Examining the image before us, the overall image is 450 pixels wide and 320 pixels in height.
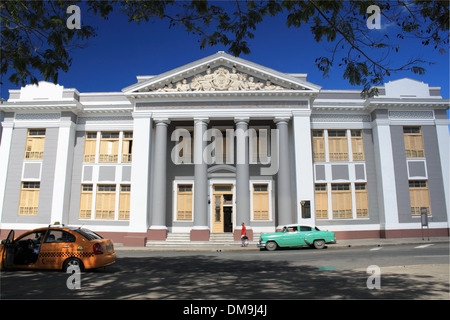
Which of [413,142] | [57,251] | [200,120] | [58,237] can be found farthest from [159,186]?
[413,142]

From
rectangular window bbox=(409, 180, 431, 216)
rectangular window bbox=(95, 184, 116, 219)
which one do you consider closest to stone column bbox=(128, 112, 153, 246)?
rectangular window bbox=(95, 184, 116, 219)

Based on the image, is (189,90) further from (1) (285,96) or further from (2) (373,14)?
(2) (373,14)

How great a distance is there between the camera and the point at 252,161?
25.6 metres

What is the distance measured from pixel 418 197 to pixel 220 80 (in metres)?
16.3

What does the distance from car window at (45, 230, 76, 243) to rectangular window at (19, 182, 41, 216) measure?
16864 millimetres

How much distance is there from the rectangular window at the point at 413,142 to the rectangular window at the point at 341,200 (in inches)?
199

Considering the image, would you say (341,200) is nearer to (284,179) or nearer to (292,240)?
(284,179)

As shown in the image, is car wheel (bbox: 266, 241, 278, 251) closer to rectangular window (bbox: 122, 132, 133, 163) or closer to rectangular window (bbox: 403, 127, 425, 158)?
rectangular window (bbox: 122, 132, 133, 163)

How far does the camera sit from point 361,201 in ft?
83.0

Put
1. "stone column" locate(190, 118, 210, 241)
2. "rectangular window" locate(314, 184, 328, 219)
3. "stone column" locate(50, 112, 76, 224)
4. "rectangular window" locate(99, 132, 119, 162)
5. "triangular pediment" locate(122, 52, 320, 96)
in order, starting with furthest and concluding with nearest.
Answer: "rectangular window" locate(99, 132, 119, 162) → "rectangular window" locate(314, 184, 328, 219) → "stone column" locate(50, 112, 76, 224) → "triangular pediment" locate(122, 52, 320, 96) → "stone column" locate(190, 118, 210, 241)

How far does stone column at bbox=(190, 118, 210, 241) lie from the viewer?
22.6 m

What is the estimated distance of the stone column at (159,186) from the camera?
74.9 ft
